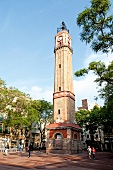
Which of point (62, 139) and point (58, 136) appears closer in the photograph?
point (62, 139)

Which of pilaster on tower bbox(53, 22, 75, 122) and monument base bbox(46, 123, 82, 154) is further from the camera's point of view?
pilaster on tower bbox(53, 22, 75, 122)

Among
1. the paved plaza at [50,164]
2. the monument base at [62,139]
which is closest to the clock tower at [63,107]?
the monument base at [62,139]

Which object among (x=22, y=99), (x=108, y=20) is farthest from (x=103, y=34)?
(x=22, y=99)

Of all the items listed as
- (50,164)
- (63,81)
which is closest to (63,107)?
(63,81)

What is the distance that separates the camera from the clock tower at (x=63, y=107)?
30.7 meters

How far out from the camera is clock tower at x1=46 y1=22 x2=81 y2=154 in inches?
1208

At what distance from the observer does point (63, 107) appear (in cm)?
3278

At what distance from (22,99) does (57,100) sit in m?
7.19

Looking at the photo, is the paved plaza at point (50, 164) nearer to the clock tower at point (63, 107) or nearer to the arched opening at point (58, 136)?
the clock tower at point (63, 107)

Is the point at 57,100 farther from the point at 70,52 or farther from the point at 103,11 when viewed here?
Answer: the point at 103,11

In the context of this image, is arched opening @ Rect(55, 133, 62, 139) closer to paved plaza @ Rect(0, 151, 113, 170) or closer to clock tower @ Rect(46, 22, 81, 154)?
clock tower @ Rect(46, 22, 81, 154)

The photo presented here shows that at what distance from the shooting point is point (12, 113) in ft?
114

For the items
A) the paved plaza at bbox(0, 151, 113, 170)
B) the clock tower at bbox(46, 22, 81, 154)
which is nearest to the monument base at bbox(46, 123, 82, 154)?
the clock tower at bbox(46, 22, 81, 154)

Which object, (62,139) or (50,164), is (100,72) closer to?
(50,164)
